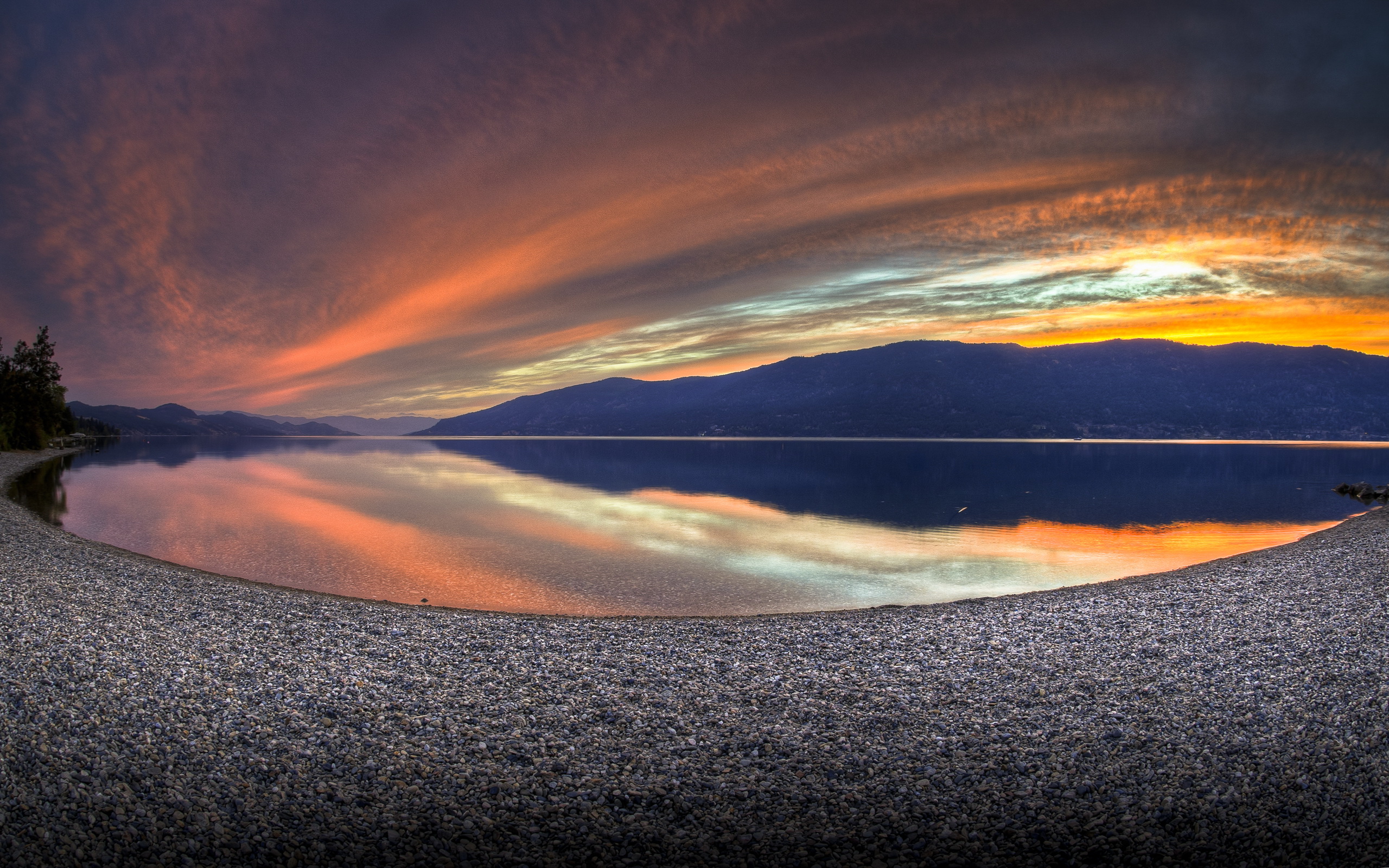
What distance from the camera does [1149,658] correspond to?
37.1ft

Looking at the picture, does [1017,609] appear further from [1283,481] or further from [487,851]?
[1283,481]

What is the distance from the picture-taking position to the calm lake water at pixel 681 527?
21.4 metres

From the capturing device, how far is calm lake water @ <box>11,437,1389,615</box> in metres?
21.4

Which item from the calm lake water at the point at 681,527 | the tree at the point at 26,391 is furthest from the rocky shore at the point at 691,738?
the tree at the point at 26,391

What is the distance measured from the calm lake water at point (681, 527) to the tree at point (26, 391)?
506 inches

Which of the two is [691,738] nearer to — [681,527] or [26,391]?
[681,527]

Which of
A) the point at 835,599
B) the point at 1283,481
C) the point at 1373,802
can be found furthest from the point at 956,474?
the point at 1373,802

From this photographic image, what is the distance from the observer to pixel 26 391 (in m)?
83.1

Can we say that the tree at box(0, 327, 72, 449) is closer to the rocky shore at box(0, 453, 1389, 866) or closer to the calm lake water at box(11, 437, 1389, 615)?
the calm lake water at box(11, 437, 1389, 615)

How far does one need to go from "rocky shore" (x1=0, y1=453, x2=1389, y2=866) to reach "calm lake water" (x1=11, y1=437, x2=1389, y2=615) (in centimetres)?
688

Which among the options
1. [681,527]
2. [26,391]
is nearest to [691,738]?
[681,527]

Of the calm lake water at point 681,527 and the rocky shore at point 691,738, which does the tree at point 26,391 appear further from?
the rocky shore at point 691,738

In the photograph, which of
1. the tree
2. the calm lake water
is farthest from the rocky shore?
the tree

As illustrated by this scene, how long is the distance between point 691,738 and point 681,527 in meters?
26.9
